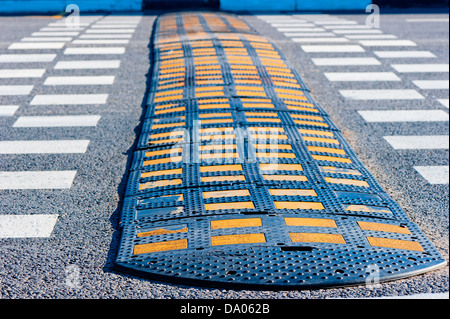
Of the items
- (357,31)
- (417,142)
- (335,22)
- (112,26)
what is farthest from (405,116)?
(112,26)

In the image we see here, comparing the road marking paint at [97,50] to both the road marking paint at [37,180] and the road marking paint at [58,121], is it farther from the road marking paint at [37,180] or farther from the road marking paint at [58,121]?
the road marking paint at [37,180]

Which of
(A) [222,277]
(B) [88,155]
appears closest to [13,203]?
(B) [88,155]

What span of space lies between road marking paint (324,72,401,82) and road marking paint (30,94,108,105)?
478 centimetres

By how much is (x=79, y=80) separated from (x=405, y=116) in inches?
251

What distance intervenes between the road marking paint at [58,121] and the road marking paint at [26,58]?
4.39m

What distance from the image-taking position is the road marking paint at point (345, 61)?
42.8ft

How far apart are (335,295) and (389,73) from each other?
8.70 meters

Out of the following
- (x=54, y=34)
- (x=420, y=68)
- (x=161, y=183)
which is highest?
(x=54, y=34)

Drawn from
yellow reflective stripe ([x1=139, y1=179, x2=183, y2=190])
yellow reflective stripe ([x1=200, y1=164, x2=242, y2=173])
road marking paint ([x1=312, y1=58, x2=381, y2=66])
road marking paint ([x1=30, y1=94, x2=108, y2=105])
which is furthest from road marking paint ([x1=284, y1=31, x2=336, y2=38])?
yellow reflective stripe ([x1=139, y1=179, x2=183, y2=190])

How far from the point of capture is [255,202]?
5.90 m

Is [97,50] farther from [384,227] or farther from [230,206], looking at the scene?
[384,227]

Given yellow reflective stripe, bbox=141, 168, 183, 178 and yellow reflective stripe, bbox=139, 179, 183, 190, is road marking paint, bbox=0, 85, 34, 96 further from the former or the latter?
yellow reflective stripe, bbox=139, 179, 183, 190

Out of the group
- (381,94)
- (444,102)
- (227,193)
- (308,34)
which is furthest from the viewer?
(308,34)

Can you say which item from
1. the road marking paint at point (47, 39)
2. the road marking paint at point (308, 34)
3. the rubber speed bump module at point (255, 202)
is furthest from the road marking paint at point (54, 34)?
the rubber speed bump module at point (255, 202)
